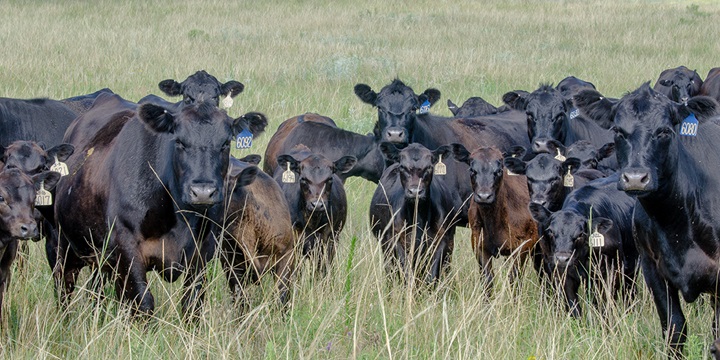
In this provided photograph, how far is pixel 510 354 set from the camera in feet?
19.3

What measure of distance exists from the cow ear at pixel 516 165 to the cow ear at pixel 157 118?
3.17 meters

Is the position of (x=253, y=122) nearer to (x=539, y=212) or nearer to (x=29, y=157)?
(x=29, y=157)

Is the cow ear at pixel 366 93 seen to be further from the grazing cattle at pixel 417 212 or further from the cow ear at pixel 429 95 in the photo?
the grazing cattle at pixel 417 212

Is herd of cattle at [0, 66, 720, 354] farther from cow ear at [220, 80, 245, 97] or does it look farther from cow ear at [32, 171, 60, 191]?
cow ear at [220, 80, 245, 97]

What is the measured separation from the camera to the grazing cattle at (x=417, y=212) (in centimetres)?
883

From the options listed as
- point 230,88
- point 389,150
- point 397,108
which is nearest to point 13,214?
point 389,150

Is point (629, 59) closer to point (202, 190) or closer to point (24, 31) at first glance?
point (24, 31)

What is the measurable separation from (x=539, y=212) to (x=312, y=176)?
6.80 feet

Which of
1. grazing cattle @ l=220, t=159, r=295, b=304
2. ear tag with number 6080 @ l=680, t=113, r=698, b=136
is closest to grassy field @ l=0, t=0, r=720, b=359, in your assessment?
grazing cattle @ l=220, t=159, r=295, b=304

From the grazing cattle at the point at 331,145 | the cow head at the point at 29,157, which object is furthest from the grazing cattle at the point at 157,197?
the grazing cattle at the point at 331,145

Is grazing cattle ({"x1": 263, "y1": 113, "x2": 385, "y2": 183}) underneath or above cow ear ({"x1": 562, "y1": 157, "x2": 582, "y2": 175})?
underneath

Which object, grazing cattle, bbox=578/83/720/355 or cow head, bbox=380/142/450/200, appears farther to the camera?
cow head, bbox=380/142/450/200

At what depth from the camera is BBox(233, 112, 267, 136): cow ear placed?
6863mm

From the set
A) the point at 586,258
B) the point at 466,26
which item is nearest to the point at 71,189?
the point at 586,258
